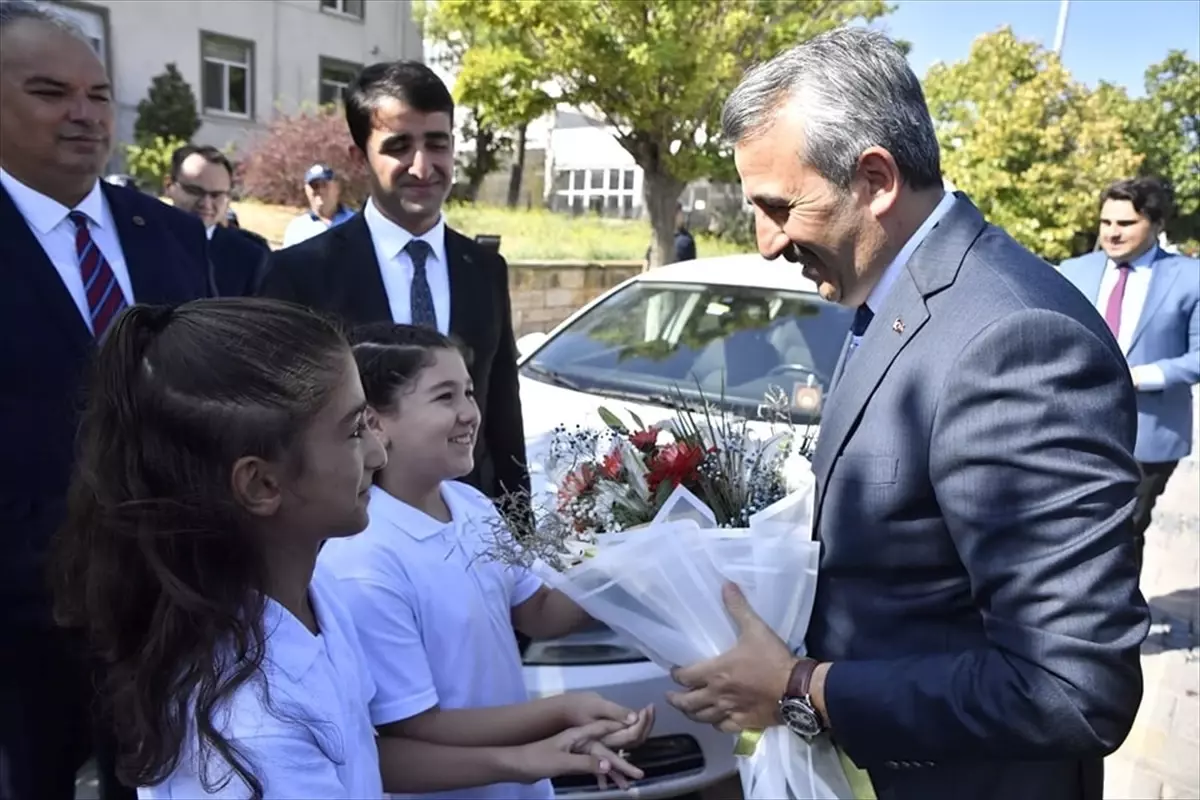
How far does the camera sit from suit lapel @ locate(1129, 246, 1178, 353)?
4.46 m

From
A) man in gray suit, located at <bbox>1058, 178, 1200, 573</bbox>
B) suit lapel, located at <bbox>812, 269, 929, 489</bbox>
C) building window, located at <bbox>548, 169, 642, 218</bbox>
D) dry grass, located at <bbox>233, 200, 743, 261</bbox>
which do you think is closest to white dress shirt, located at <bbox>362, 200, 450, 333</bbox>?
suit lapel, located at <bbox>812, 269, 929, 489</bbox>

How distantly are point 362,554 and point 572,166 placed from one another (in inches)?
1405

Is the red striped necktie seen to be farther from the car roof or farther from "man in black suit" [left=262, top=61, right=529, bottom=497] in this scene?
the car roof

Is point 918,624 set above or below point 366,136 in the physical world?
below

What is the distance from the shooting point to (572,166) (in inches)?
1430

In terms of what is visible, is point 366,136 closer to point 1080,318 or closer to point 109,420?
point 109,420

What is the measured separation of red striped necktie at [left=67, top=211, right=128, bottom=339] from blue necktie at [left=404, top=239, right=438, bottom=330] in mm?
863

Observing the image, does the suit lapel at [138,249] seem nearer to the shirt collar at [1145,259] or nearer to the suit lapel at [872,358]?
the suit lapel at [872,358]

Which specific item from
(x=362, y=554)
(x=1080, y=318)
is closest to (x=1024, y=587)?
(x=1080, y=318)

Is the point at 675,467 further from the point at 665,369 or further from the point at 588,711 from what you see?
the point at 665,369

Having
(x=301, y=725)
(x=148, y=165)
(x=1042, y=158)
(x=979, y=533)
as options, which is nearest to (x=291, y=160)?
(x=148, y=165)

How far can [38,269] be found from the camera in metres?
2.17

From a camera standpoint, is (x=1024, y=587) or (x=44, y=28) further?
(x=44, y=28)

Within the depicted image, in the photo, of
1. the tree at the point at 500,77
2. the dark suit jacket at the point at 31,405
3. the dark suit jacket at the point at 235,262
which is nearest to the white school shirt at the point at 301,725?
the dark suit jacket at the point at 31,405
